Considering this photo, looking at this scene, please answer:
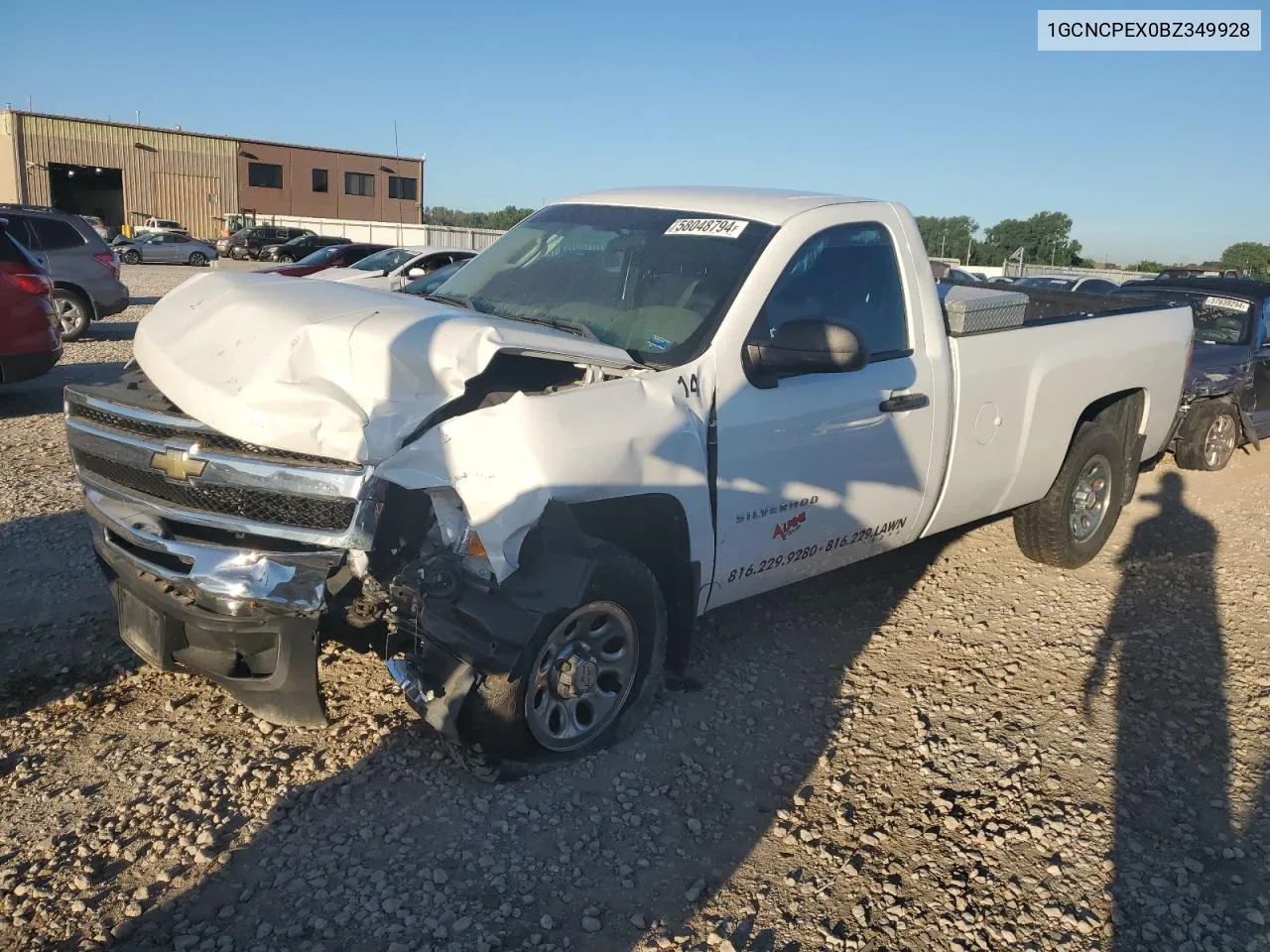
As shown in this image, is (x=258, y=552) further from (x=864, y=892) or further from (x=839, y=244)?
(x=839, y=244)

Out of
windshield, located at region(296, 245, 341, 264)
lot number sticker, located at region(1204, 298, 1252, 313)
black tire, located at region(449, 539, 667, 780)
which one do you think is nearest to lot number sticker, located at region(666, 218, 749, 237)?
black tire, located at region(449, 539, 667, 780)

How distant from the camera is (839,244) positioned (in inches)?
175

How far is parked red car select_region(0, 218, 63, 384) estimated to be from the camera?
8.64 m

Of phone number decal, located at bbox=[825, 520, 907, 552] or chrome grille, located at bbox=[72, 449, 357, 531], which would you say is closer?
chrome grille, located at bbox=[72, 449, 357, 531]

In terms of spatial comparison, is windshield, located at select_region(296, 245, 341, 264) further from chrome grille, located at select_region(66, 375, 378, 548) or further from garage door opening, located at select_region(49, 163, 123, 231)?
garage door opening, located at select_region(49, 163, 123, 231)

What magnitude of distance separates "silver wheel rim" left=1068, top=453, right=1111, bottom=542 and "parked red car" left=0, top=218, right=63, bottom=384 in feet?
27.6

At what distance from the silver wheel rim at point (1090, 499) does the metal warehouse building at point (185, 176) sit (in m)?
50.0

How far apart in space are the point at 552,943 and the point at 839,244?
10.0 feet

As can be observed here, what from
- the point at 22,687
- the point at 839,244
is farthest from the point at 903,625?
the point at 22,687

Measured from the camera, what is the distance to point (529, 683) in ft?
10.7

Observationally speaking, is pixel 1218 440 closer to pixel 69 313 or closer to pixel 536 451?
pixel 536 451

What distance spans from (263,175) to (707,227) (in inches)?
2224

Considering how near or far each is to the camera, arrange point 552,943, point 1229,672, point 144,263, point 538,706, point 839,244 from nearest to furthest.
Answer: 1. point 552,943
2. point 538,706
3. point 839,244
4. point 1229,672
5. point 144,263

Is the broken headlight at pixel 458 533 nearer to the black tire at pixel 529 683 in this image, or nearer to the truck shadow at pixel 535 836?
the black tire at pixel 529 683
